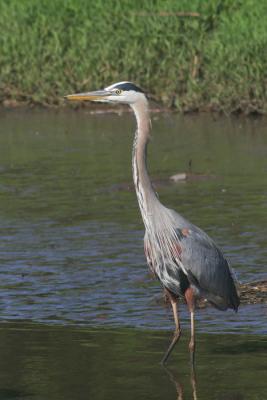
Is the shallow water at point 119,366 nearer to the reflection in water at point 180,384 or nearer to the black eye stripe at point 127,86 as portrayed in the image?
the reflection in water at point 180,384

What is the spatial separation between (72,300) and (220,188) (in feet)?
13.0

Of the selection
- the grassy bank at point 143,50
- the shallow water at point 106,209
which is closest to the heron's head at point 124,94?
the shallow water at point 106,209

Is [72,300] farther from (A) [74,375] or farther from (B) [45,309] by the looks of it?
(A) [74,375]

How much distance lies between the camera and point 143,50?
17.8 meters

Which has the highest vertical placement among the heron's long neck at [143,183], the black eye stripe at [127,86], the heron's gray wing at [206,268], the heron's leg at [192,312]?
the black eye stripe at [127,86]

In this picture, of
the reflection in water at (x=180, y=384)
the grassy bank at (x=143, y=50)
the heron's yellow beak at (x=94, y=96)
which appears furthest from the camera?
the grassy bank at (x=143, y=50)

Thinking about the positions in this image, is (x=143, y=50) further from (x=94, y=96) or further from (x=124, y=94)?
(x=124, y=94)

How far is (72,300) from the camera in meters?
9.20

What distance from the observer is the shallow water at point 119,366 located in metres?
7.07

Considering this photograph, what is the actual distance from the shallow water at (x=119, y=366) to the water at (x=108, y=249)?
0.04 ft

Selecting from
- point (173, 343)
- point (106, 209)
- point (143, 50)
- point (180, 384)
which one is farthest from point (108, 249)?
point (143, 50)

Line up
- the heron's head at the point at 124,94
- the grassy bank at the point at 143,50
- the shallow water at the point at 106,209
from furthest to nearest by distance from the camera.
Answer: the grassy bank at the point at 143,50 → the shallow water at the point at 106,209 → the heron's head at the point at 124,94

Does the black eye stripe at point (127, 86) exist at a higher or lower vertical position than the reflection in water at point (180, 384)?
higher

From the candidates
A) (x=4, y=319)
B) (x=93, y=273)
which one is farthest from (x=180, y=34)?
(x=4, y=319)
